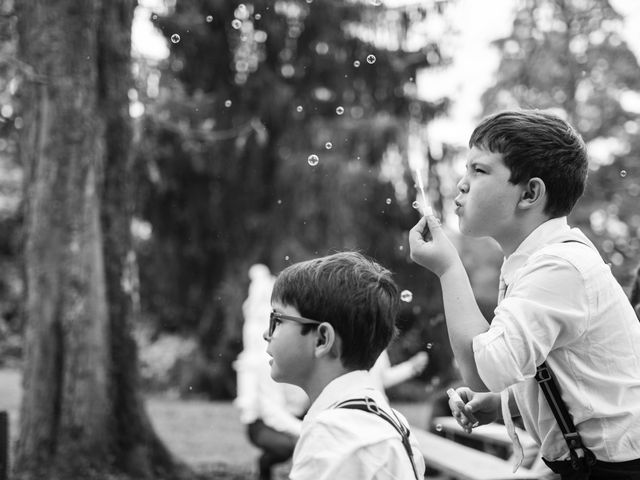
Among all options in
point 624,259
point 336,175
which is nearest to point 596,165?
point 336,175

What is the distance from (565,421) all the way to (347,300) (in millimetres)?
590

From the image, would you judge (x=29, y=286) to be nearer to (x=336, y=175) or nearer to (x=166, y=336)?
(x=336, y=175)

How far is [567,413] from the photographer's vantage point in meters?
2.09

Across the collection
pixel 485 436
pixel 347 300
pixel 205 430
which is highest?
pixel 347 300

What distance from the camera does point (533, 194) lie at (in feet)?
7.30

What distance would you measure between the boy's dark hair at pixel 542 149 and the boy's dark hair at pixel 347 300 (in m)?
0.44

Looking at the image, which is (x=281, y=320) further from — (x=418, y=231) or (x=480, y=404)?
(x=480, y=404)

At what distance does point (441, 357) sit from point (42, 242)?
405 inches

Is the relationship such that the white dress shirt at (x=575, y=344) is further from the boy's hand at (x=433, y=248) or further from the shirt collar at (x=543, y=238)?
the boy's hand at (x=433, y=248)

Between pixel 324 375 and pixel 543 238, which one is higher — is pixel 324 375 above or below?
below

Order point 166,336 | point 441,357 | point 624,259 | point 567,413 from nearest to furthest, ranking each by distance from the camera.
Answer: point 567,413 → point 624,259 → point 441,357 → point 166,336

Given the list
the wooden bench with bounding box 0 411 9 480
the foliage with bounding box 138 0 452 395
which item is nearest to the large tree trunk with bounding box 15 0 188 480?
the wooden bench with bounding box 0 411 9 480

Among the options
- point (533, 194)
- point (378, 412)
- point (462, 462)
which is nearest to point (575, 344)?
point (533, 194)

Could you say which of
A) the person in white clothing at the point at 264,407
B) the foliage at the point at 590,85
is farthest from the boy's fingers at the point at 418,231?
the foliage at the point at 590,85
